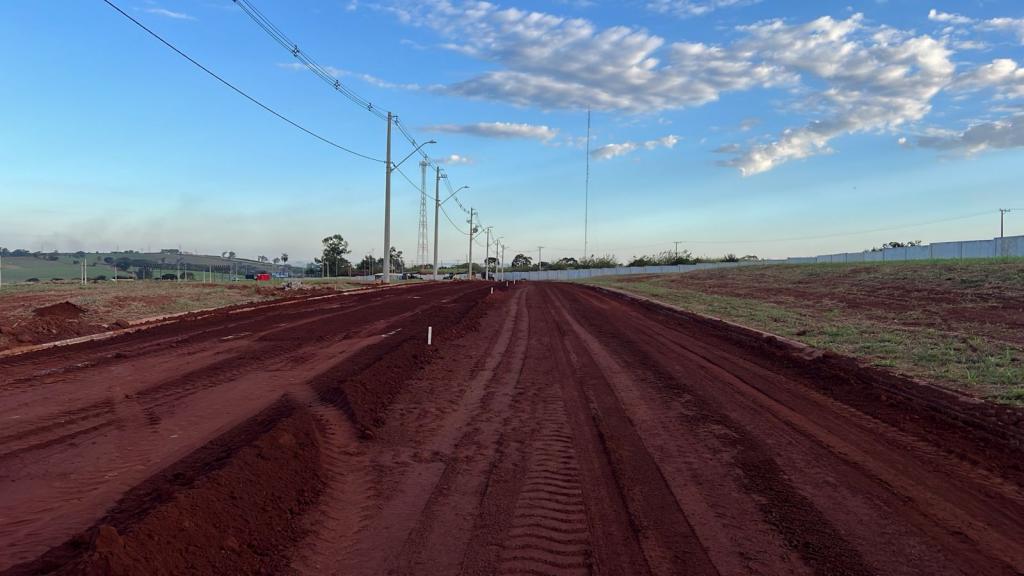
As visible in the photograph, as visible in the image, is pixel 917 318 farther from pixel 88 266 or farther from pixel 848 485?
pixel 88 266

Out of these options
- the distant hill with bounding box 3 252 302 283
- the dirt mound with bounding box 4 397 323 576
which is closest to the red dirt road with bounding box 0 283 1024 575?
the dirt mound with bounding box 4 397 323 576

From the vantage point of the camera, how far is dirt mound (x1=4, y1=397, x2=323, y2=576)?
13.9 feet

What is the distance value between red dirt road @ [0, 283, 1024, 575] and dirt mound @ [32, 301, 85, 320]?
6.92 m

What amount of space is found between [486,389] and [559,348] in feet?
18.8

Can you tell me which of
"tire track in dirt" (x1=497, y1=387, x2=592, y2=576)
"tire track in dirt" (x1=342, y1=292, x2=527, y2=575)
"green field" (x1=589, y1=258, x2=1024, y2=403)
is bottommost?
"tire track in dirt" (x1=342, y1=292, x2=527, y2=575)

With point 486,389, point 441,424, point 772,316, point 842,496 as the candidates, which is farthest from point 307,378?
point 772,316

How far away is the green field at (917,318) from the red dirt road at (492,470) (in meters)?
1.61

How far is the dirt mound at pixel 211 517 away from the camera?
423cm

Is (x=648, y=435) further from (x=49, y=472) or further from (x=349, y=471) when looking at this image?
(x=49, y=472)

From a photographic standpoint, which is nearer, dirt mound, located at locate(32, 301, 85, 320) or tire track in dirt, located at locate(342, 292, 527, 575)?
tire track in dirt, located at locate(342, 292, 527, 575)

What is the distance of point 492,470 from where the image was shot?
6.79 meters

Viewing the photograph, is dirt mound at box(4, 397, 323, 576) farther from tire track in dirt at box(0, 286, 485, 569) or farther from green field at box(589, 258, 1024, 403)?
green field at box(589, 258, 1024, 403)

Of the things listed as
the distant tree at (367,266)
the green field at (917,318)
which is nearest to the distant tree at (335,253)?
the distant tree at (367,266)

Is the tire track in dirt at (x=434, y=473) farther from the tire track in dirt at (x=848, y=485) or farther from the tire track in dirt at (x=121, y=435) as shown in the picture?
the tire track in dirt at (x=848, y=485)
